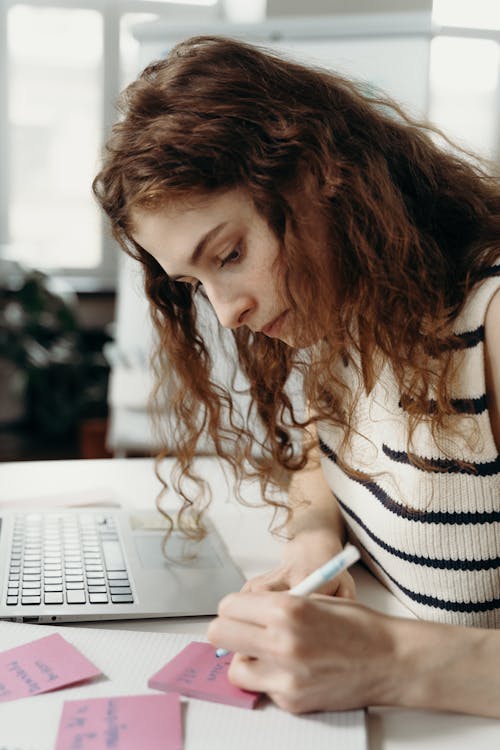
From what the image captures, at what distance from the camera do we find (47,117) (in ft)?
12.2

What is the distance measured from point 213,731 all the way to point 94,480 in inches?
27.0

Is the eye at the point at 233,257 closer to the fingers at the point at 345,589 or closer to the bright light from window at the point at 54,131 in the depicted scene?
the fingers at the point at 345,589

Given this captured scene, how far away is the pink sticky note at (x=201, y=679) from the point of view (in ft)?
2.12

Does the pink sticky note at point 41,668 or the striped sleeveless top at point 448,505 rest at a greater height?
the striped sleeveless top at point 448,505

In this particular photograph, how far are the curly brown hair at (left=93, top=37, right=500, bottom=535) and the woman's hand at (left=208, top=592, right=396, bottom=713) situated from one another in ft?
0.79

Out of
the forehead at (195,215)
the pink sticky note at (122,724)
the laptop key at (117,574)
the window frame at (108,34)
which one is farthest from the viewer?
the window frame at (108,34)

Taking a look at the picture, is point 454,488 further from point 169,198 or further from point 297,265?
point 169,198

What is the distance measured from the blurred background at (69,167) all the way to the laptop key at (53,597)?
2.42m

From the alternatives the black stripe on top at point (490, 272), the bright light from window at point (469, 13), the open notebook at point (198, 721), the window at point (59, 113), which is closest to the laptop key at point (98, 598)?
the open notebook at point (198, 721)

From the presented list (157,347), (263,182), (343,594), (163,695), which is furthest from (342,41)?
(163,695)

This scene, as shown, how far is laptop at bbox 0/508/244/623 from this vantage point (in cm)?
80

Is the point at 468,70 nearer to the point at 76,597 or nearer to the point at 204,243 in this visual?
the point at 204,243

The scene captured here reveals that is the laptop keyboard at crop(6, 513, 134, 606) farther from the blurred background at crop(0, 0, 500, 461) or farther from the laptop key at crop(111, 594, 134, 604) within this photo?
the blurred background at crop(0, 0, 500, 461)

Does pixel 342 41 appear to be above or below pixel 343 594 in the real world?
above
